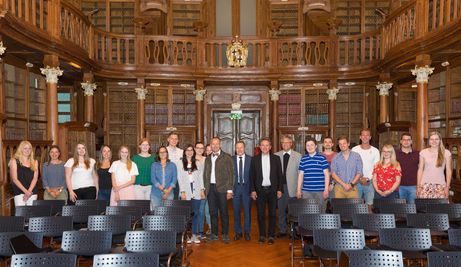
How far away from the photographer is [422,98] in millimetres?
8969

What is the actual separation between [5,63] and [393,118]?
29.9 ft

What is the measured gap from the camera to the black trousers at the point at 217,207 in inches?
269

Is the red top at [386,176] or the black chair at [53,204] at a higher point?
the red top at [386,176]

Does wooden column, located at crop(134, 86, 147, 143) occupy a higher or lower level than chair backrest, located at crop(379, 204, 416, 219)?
higher

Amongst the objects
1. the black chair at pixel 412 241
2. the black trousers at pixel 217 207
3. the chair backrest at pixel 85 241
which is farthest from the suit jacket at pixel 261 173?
the chair backrest at pixel 85 241

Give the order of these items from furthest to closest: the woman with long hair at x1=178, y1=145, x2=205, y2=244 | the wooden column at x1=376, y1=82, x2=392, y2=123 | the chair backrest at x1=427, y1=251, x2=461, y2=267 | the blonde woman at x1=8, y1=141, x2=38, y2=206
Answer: the wooden column at x1=376, y1=82, x2=392, y2=123 < the woman with long hair at x1=178, y1=145, x2=205, y2=244 < the blonde woman at x1=8, y1=141, x2=38, y2=206 < the chair backrest at x1=427, y1=251, x2=461, y2=267

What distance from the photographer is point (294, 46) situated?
516 inches

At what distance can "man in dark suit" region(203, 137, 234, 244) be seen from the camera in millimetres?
6773

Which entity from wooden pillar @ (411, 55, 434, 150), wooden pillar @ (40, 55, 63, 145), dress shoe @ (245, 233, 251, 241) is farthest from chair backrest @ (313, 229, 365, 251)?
wooden pillar @ (40, 55, 63, 145)

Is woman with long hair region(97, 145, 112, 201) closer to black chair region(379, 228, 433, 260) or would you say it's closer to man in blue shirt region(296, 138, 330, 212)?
man in blue shirt region(296, 138, 330, 212)

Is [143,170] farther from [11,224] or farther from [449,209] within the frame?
[449,209]

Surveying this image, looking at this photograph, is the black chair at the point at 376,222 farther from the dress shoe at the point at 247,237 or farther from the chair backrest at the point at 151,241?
the dress shoe at the point at 247,237

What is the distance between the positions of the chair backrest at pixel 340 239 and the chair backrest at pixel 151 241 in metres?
1.37

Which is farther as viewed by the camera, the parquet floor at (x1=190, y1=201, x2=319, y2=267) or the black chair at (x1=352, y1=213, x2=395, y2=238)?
the parquet floor at (x1=190, y1=201, x2=319, y2=267)
